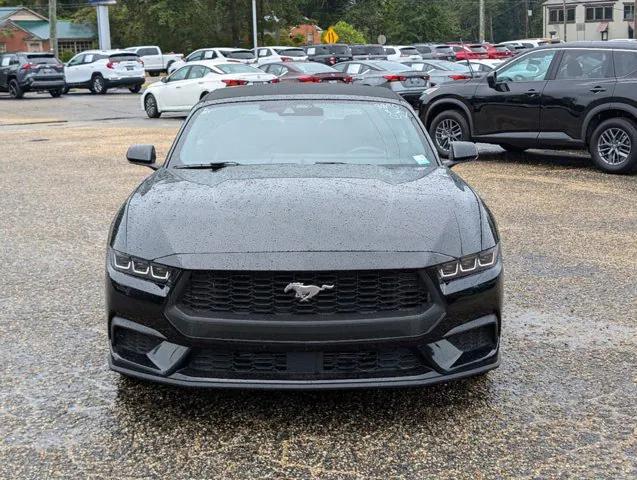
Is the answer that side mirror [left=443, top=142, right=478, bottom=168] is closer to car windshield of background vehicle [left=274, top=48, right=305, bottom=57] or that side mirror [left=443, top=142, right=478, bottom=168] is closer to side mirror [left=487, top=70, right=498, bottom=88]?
side mirror [left=487, top=70, right=498, bottom=88]

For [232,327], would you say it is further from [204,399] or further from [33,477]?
[33,477]

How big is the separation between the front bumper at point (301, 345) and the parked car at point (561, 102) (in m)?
8.61

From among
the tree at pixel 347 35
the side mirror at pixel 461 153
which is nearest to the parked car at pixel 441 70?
the side mirror at pixel 461 153

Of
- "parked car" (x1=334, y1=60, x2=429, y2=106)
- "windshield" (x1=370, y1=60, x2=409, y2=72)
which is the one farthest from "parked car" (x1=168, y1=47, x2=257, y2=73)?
"parked car" (x1=334, y1=60, x2=429, y2=106)

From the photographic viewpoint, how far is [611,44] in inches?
479

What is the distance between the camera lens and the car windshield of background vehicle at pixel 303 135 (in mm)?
5281

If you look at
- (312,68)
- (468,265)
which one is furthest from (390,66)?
(468,265)

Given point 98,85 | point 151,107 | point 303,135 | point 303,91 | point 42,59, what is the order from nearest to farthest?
point 303,135
point 303,91
point 151,107
point 42,59
point 98,85

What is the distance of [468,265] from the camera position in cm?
400

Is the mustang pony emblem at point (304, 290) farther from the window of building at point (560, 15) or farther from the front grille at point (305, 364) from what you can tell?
the window of building at point (560, 15)

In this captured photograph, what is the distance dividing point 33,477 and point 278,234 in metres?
1.43

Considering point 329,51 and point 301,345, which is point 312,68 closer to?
point 329,51

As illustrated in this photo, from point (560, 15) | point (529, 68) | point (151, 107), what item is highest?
point (560, 15)

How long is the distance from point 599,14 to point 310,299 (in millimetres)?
105118
